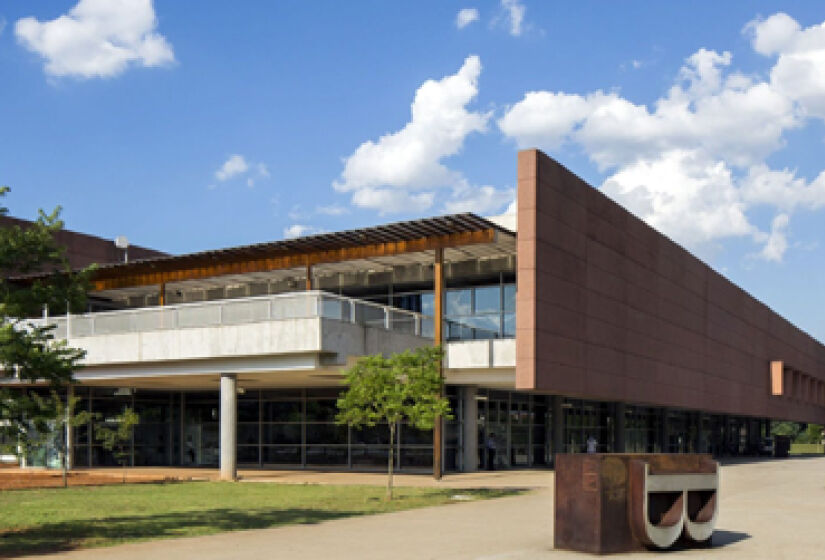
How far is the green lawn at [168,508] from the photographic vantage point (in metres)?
15.9

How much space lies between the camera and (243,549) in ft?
45.5

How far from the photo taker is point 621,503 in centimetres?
1407

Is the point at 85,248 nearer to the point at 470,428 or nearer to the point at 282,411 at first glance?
the point at 282,411

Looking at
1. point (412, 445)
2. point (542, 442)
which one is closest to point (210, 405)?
point (412, 445)

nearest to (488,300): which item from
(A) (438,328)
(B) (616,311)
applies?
(A) (438,328)

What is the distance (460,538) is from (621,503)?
113 inches

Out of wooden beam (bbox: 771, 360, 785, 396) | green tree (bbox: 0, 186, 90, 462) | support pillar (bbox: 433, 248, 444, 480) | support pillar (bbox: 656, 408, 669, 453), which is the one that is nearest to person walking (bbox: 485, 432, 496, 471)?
support pillar (bbox: 433, 248, 444, 480)

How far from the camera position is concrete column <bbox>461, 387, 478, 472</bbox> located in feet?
122

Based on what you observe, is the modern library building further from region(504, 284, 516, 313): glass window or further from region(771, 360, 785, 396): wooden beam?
region(771, 360, 785, 396): wooden beam

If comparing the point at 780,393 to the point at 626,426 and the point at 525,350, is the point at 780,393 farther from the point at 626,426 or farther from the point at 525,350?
the point at 525,350

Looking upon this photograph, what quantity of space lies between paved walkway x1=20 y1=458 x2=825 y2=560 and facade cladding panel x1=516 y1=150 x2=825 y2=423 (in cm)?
1193

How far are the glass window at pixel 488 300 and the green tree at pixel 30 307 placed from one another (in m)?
24.6

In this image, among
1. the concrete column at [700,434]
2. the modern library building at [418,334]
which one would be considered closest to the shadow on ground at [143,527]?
the modern library building at [418,334]

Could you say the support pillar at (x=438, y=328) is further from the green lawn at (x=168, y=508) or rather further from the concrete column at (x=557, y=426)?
the concrete column at (x=557, y=426)
